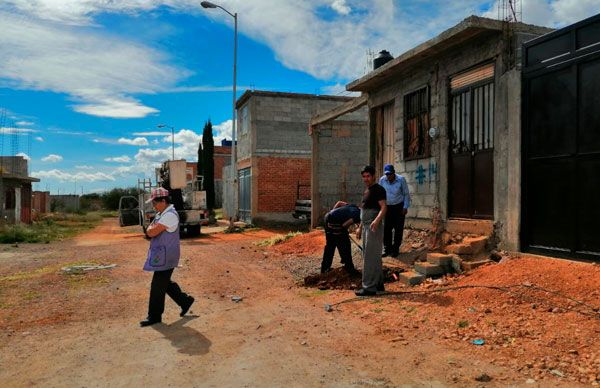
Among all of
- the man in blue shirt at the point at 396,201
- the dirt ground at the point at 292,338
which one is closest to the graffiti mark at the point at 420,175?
the man in blue shirt at the point at 396,201

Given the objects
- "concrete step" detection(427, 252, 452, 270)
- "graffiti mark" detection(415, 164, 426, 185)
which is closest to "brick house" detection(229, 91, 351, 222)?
"graffiti mark" detection(415, 164, 426, 185)

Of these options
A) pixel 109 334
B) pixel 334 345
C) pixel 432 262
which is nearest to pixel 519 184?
pixel 432 262

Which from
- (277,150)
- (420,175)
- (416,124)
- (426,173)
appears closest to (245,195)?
(277,150)

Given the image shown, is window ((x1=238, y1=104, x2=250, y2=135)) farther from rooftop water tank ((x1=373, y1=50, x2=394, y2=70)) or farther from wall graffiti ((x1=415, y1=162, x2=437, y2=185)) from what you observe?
wall graffiti ((x1=415, y1=162, x2=437, y2=185))

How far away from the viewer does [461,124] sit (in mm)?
9242

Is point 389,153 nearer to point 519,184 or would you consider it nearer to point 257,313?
point 519,184

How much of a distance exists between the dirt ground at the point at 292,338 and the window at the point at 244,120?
637 inches

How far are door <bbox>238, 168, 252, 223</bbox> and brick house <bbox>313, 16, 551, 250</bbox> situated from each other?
12.1 metres

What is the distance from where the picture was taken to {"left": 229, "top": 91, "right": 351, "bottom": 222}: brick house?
899 inches

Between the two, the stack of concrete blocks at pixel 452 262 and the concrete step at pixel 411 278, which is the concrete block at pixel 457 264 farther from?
the concrete step at pixel 411 278

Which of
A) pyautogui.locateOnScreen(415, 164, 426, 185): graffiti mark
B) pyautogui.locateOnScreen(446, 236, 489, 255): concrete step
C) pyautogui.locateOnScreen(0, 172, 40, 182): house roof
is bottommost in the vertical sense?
pyautogui.locateOnScreen(446, 236, 489, 255): concrete step

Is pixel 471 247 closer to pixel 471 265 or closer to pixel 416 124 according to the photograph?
pixel 471 265

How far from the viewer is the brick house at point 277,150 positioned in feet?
74.9

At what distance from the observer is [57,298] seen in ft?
25.0
